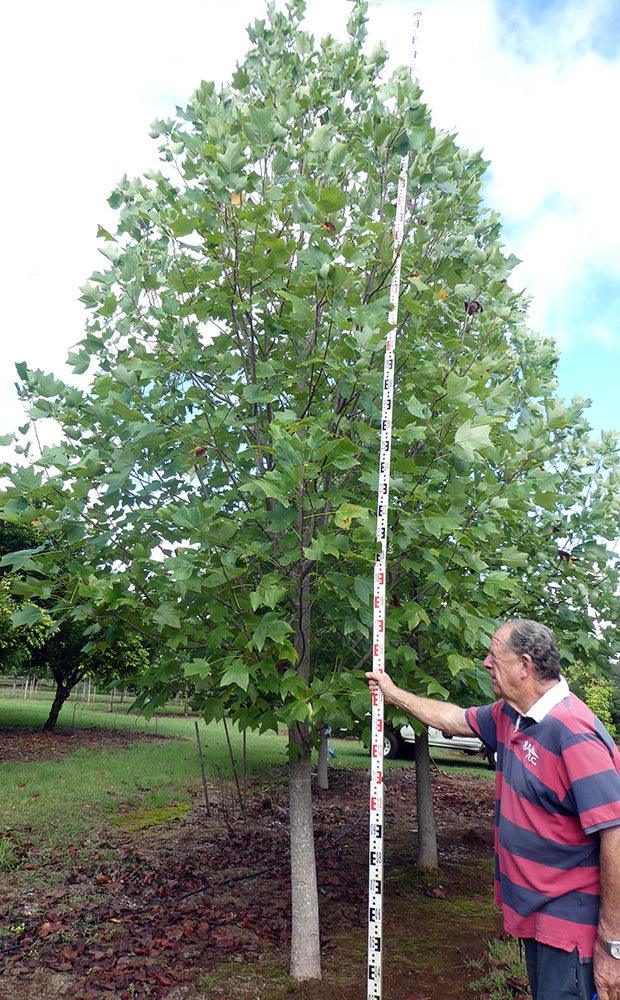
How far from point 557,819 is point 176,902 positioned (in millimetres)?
4359

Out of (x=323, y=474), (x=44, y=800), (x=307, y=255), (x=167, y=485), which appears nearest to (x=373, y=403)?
(x=323, y=474)

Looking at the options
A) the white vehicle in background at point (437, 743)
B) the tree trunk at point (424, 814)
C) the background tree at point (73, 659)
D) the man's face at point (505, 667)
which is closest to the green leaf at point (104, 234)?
the man's face at point (505, 667)

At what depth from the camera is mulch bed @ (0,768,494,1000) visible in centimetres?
442

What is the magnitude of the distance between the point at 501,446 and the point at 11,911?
5170 mm

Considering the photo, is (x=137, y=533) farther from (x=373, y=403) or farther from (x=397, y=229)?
(x=397, y=229)

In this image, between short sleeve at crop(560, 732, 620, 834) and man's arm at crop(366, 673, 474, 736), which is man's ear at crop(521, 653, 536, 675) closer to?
short sleeve at crop(560, 732, 620, 834)

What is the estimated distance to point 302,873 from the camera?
4594 mm

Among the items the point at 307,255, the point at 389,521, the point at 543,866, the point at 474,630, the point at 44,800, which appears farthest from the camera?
the point at 44,800

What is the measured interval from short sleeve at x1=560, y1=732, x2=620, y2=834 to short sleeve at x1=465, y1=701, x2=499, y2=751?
60cm

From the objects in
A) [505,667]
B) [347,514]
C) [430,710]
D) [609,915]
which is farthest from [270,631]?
[609,915]

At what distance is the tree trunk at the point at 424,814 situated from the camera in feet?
23.8

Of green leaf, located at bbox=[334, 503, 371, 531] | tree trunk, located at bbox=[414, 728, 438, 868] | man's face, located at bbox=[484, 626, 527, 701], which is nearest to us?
man's face, located at bbox=[484, 626, 527, 701]

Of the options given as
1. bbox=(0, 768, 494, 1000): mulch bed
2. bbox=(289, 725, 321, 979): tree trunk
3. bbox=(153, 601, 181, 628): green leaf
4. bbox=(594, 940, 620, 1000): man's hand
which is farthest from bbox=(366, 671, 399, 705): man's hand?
bbox=(0, 768, 494, 1000): mulch bed

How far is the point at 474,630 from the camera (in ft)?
12.9
